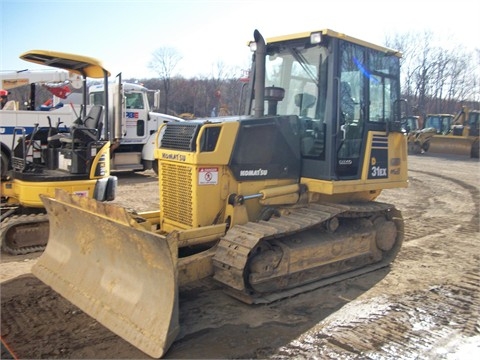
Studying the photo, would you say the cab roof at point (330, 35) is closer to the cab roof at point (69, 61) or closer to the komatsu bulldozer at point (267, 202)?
the komatsu bulldozer at point (267, 202)

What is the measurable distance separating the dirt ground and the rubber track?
0.34 ft

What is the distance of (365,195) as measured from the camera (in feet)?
21.0

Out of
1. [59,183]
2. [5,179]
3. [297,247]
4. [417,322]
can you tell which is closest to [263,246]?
[297,247]

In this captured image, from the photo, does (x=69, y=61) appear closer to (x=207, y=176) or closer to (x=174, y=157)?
(x=174, y=157)

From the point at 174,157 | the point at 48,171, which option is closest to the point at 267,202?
the point at 174,157

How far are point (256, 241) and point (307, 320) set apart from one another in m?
0.89

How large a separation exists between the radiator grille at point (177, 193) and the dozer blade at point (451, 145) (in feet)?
73.2

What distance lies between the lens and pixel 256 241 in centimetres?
444

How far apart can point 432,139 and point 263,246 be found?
77.2 ft

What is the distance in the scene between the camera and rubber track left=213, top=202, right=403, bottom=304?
14.6 ft

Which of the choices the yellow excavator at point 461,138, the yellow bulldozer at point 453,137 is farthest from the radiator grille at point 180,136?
the yellow bulldozer at point 453,137

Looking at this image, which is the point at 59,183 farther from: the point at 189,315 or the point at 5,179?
the point at 189,315

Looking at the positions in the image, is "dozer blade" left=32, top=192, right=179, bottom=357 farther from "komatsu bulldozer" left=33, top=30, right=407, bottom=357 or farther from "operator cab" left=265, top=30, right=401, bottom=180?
"operator cab" left=265, top=30, right=401, bottom=180

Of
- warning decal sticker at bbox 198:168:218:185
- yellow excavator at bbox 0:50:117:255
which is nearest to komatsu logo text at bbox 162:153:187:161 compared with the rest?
warning decal sticker at bbox 198:168:218:185
